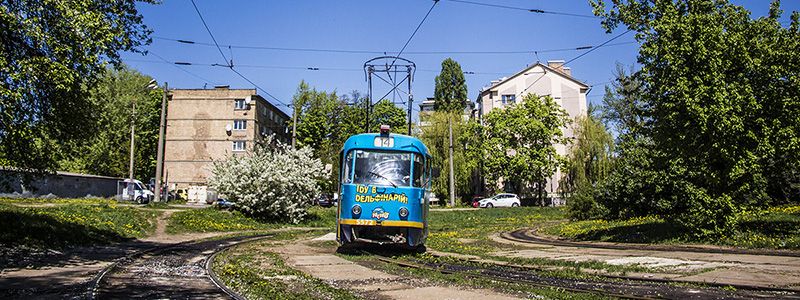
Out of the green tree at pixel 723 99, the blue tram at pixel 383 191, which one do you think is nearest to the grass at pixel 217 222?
the blue tram at pixel 383 191

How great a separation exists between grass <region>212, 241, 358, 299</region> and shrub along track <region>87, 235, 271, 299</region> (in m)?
0.26

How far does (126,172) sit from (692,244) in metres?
62.9

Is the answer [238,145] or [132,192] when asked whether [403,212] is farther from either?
[238,145]

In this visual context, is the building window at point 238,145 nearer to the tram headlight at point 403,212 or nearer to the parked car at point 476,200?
the parked car at point 476,200

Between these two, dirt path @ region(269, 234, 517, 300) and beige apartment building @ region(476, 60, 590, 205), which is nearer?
dirt path @ region(269, 234, 517, 300)

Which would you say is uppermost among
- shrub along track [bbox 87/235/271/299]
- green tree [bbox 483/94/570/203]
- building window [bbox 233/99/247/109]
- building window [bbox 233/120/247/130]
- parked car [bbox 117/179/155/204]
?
building window [bbox 233/99/247/109]

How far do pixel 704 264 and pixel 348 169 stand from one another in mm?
8077

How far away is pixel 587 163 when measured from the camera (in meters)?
52.7

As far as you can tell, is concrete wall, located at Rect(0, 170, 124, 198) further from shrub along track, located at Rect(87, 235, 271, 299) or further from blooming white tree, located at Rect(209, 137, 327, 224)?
shrub along track, located at Rect(87, 235, 271, 299)

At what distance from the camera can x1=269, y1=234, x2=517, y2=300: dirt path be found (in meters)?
7.99

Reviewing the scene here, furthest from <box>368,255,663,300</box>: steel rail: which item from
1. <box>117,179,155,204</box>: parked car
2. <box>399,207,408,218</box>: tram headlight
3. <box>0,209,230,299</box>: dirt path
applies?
<box>117,179,155,204</box>: parked car

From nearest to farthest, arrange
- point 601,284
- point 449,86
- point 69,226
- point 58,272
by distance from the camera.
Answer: point 601,284, point 58,272, point 69,226, point 449,86

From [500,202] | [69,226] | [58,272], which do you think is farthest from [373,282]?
[500,202]

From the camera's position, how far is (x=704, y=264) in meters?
10.9
